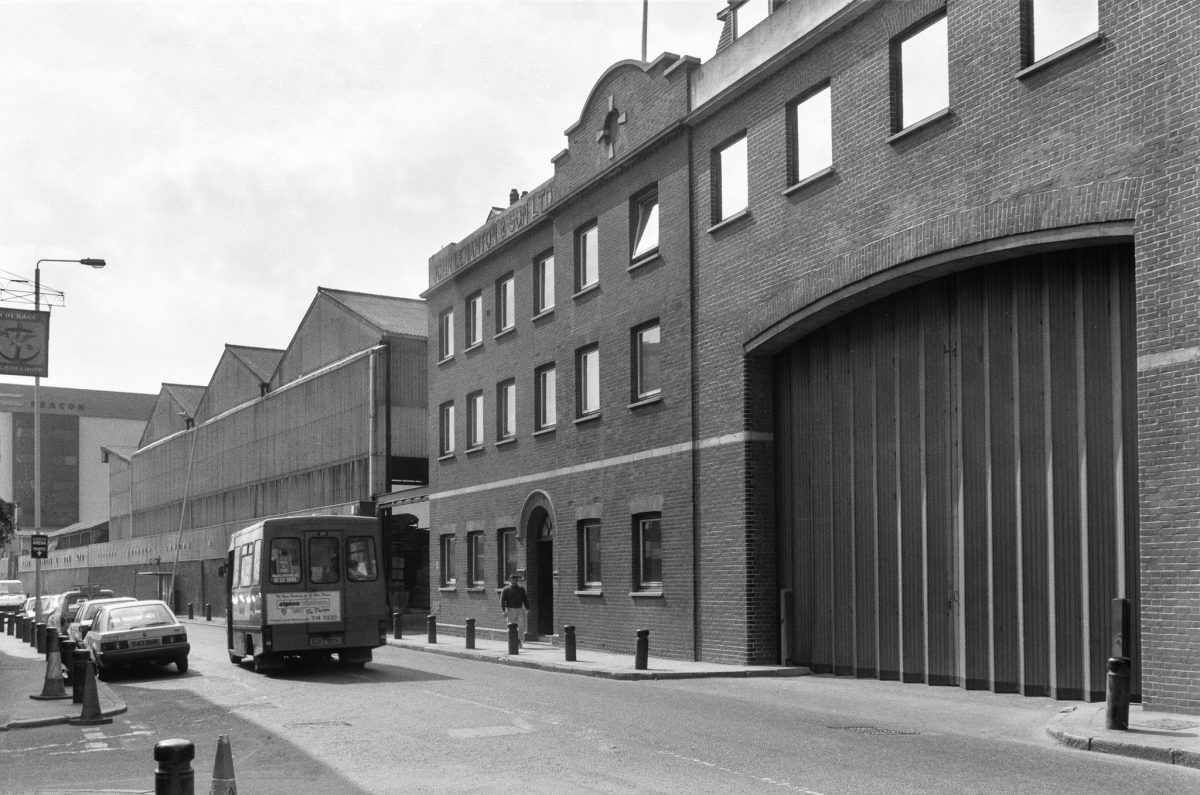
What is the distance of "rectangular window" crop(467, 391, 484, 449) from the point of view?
3525 cm

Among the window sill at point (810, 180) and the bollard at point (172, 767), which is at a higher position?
Answer: the window sill at point (810, 180)

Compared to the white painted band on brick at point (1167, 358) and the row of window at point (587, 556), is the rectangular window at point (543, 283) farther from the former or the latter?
the white painted band on brick at point (1167, 358)

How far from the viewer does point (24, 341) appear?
27.0 m

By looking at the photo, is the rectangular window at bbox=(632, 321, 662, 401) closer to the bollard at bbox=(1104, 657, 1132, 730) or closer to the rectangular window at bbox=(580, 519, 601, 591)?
the rectangular window at bbox=(580, 519, 601, 591)

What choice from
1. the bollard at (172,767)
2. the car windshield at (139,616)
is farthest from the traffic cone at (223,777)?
the car windshield at (139,616)

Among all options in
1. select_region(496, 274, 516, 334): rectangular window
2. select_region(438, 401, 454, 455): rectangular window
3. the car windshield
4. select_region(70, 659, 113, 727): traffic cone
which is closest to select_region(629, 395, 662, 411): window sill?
select_region(496, 274, 516, 334): rectangular window

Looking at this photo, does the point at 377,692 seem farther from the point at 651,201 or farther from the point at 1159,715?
the point at 651,201

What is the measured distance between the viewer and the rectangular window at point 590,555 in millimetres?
28484

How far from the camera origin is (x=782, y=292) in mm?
21766

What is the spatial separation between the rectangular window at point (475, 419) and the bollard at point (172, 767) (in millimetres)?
28929

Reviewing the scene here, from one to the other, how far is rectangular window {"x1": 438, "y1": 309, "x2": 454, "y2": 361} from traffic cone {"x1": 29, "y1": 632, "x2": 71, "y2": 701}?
64.2 ft

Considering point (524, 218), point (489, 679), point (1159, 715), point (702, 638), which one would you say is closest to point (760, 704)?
point (1159, 715)

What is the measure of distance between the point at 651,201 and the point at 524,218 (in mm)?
6130

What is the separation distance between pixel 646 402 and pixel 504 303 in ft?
30.2
